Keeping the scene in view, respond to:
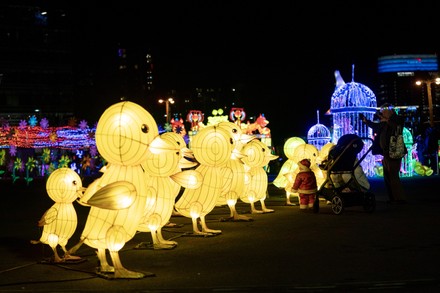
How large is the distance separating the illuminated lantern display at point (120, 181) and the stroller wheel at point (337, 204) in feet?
21.4

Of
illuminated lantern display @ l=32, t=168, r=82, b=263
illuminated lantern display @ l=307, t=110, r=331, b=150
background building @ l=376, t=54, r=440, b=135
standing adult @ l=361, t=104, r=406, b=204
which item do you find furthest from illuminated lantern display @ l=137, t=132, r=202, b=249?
background building @ l=376, t=54, r=440, b=135

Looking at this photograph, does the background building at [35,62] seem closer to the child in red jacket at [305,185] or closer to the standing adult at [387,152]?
the standing adult at [387,152]

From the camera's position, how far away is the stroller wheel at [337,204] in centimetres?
1301

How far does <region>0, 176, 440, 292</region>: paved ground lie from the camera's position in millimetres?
6586

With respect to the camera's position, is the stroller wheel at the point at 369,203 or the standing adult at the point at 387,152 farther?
the standing adult at the point at 387,152

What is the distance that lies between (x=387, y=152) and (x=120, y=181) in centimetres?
1012

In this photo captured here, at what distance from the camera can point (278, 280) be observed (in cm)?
672

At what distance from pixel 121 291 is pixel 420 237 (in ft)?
17.2

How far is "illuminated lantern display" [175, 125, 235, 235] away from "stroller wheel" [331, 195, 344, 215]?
329cm

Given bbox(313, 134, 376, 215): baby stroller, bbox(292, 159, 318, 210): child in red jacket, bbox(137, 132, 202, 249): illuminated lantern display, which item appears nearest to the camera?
bbox(137, 132, 202, 249): illuminated lantern display

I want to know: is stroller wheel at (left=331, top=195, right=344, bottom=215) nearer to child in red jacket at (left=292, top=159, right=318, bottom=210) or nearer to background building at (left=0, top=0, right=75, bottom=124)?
child in red jacket at (left=292, top=159, right=318, bottom=210)

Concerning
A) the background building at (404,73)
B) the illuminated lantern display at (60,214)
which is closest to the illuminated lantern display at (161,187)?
the illuminated lantern display at (60,214)

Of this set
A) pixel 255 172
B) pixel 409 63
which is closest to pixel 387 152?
pixel 255 172

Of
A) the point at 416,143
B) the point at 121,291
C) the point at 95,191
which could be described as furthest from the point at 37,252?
the point at 416,143
